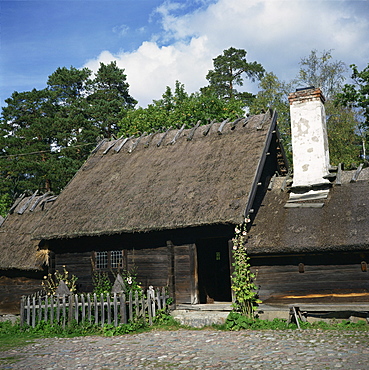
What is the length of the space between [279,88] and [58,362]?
3138 cm

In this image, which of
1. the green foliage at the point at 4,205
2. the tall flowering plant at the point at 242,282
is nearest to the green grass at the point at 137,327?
the tall flowering plant at the point at 242,282

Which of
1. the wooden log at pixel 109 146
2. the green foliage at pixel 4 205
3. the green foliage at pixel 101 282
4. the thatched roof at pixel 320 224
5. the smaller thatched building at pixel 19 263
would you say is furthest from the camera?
the green foliage at pixel 4 205

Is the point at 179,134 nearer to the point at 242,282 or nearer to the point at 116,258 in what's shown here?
the point at 116,258

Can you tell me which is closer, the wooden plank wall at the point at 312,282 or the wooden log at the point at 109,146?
the wooden plank wall at the point at 312,282

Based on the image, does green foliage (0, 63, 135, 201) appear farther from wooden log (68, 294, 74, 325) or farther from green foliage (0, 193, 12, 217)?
wooden log (68, 294, 74, 325)

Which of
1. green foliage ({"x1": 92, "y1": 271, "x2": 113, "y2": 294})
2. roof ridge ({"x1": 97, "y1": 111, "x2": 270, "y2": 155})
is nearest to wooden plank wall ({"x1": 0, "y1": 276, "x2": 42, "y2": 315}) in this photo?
green foliage ({"x1": 92, "y1": 271, "x2": 113, "y2": 294})

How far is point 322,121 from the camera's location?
16.1 m

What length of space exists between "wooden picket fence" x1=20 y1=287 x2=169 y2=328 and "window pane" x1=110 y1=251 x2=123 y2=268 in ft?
6.09

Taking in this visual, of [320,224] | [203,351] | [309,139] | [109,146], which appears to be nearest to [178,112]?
[109,146]

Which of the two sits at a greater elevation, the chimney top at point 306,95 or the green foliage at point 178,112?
the green foliage at point 178,112

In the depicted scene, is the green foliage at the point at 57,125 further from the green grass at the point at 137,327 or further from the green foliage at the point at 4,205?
the green grass at the point at 137,327

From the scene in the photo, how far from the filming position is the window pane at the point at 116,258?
54.1 feet

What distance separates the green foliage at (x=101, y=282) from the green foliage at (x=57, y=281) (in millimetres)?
782

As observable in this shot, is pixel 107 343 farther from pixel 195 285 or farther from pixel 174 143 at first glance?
pixel 174 143
